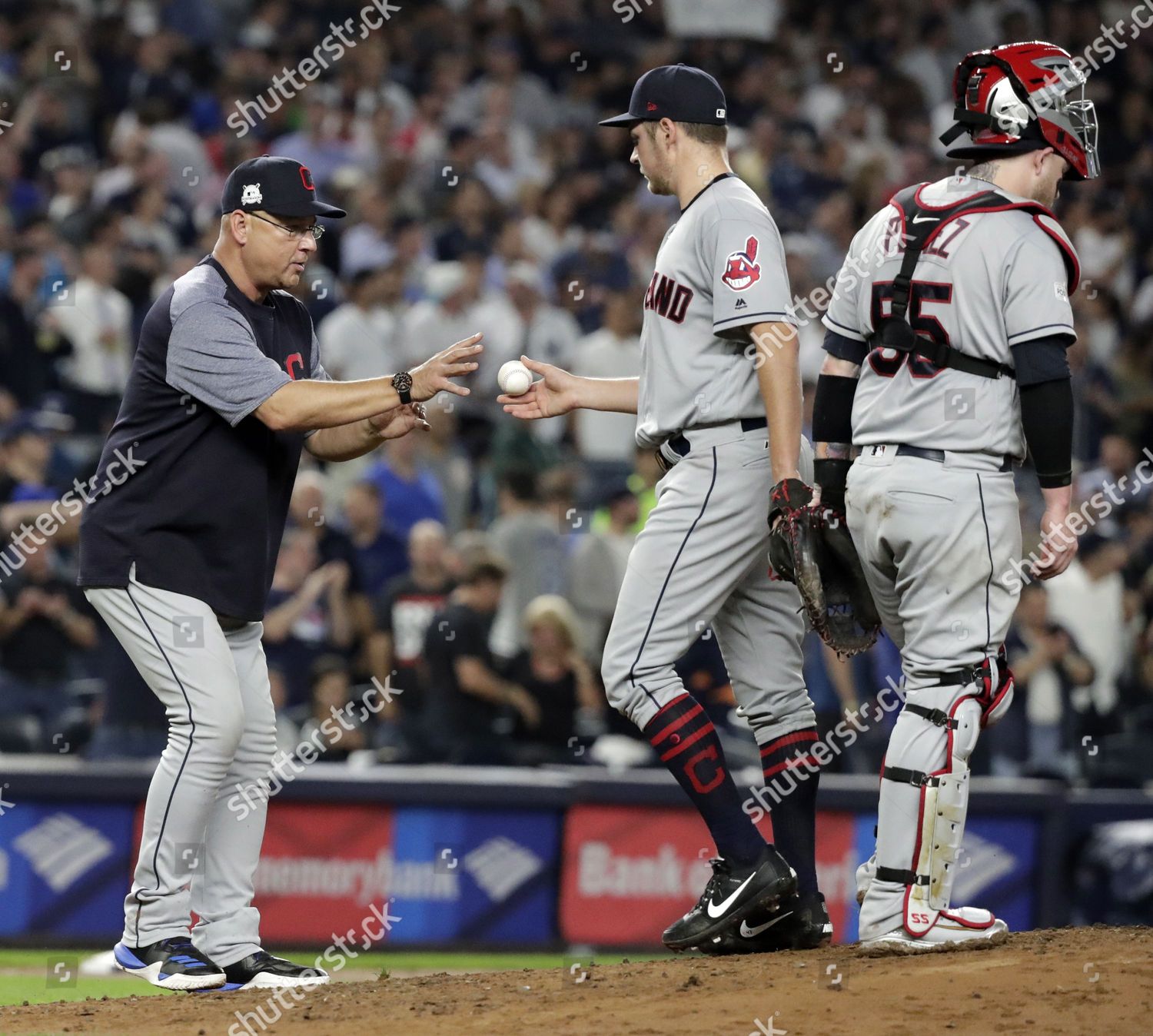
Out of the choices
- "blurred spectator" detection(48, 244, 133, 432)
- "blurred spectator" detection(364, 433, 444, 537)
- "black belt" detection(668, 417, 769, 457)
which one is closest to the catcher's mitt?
"black belt" detection(668, 417, 769, 457)

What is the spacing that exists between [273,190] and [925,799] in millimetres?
2517

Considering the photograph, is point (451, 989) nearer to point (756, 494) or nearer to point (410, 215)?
point (756, 494)

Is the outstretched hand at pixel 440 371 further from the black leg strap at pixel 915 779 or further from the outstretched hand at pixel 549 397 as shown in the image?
the black leg strap at pixel 915 779

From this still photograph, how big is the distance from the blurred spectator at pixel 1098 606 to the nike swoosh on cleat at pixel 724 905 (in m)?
6.10

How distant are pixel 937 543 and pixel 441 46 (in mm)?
11330

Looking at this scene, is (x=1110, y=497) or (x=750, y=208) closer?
(x=750, y=208)

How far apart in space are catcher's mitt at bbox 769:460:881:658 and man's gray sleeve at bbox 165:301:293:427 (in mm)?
1472

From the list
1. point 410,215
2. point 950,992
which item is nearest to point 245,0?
point 410,215

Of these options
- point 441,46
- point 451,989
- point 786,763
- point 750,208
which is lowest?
point 451,989

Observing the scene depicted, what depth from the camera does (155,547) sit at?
504cm

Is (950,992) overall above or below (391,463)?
below

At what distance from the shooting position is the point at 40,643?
8953 mm

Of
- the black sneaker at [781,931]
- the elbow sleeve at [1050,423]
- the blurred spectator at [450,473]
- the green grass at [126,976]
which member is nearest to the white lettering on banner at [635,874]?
the green grass at [126,976]

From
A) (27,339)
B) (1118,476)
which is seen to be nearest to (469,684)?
(27,339)
